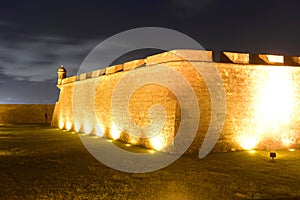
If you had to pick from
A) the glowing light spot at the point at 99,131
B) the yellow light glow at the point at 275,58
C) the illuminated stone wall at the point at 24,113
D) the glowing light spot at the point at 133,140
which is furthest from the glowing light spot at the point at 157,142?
the illuminated stone wall at the point at 24,113

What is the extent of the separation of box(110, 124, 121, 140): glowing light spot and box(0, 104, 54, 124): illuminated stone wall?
2079 centimetres

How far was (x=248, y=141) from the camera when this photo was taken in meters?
12.0

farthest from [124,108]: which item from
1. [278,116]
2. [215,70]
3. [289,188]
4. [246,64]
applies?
[289,188]

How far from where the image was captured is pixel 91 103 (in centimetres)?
1905

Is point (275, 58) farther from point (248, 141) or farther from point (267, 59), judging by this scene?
point (248, 141)

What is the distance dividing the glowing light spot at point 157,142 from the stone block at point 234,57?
14.2ft

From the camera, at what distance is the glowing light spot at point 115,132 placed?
49.8ft

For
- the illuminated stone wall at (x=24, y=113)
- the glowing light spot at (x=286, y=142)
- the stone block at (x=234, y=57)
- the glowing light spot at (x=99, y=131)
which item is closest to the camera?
the stone block at (x=234, y=57)

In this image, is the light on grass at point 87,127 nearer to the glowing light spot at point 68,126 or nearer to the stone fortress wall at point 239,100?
the glowing light spot at point 68,126

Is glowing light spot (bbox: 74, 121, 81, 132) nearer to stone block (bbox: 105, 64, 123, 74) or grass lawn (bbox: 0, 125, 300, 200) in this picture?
stone block (bbox: 105, 64, 123, 74)

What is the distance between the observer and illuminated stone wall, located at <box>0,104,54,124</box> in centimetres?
3281

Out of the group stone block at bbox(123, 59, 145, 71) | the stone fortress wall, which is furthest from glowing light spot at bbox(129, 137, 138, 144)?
stone block at bbox(123, 59, 145, 71)

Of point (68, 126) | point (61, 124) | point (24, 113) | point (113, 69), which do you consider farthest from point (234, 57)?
point (24, 113)

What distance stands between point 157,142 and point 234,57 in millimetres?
5070
